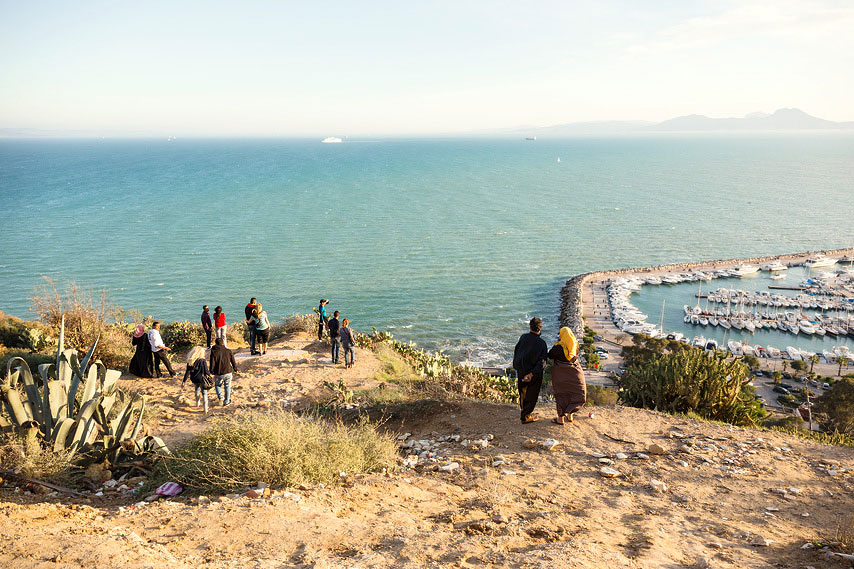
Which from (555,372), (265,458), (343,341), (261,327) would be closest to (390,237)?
(261,327)

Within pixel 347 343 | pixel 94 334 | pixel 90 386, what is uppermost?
pixel 90 386

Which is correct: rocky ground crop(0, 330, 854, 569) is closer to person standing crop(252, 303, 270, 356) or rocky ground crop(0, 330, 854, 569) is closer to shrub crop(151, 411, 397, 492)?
shrub crop(151, 411, 397, 492)

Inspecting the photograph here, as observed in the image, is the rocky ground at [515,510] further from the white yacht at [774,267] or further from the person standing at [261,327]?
the white yacht at [774,267]

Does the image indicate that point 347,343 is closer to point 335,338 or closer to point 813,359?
point 335,338

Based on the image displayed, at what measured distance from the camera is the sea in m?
42.3

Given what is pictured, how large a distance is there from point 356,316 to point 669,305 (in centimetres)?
3016

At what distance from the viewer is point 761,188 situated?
382 feet

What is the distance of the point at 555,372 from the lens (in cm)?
762

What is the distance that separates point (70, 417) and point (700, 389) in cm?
951

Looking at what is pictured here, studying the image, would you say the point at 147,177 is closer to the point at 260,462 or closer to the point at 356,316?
the point at 356,316

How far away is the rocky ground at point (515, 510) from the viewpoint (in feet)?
14.3

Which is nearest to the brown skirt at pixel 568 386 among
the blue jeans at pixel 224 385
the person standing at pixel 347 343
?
the blue jeans at pixel 224 385

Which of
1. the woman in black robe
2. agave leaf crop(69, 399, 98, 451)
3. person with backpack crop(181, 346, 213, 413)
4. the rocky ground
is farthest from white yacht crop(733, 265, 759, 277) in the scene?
agave leaf crop(69, 399, 98, 451)

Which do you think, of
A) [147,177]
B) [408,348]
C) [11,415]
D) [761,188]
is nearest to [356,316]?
[408,348]
